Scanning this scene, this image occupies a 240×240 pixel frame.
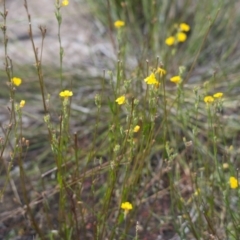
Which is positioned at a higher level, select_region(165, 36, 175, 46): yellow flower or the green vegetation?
select_region(165, 36, 175, 46): yellow flower

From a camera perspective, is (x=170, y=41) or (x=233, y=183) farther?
(x=170, y=41)

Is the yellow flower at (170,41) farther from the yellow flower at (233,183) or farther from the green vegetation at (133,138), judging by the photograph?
the yellow flower at (233,183)

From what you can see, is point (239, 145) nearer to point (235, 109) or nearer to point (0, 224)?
point (235, 109)

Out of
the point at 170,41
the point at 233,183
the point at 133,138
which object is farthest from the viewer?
the point at 170,41

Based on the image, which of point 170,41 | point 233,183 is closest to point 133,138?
point 233,183

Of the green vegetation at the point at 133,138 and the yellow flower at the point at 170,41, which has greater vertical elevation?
the yellow flower at the point at 170,41

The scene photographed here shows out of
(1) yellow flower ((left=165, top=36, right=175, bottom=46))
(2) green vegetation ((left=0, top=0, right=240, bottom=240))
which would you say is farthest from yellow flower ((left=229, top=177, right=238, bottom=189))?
(1) yellow flower ((left=165, top=36, right=175, bottom=46))

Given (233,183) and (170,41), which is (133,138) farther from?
(170,41)

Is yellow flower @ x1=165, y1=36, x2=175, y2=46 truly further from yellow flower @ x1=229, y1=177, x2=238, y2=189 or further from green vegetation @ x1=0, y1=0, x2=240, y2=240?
yellow flower @ x1=229, y1=177, x2=238, y2=189

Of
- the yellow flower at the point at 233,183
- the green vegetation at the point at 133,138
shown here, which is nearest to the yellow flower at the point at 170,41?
the green vegetation at the point at 133,138
